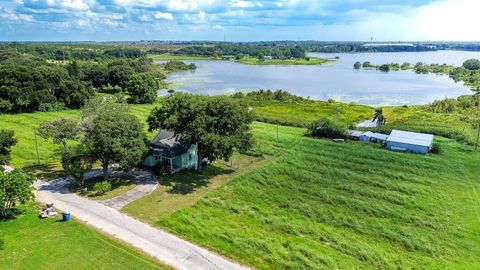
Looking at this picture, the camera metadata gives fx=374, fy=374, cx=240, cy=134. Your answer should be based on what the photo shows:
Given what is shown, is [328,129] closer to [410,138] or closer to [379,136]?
[379,136]

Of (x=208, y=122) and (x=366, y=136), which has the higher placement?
(x=208, y=122)

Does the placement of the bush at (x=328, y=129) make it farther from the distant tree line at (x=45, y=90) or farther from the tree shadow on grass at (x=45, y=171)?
the distant tree line at (x=45, y=90)

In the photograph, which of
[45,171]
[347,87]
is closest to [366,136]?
[45,171]

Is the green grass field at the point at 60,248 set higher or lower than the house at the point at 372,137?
lower

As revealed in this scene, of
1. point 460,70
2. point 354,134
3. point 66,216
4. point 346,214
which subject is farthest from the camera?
point 460,70

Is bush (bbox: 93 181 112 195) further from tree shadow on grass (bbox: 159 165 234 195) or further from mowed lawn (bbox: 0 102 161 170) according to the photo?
mowed lawn (bbox: 0 102 161 170)

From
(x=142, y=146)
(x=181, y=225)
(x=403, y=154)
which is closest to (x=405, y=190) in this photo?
(x=403, y=154)

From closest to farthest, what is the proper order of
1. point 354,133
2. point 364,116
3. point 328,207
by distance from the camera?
point 328,207 < point 354,133 < point 364,116

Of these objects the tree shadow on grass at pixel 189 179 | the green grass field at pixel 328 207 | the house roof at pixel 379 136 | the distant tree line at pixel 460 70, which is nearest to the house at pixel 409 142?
the house roof at pixel 379 136
